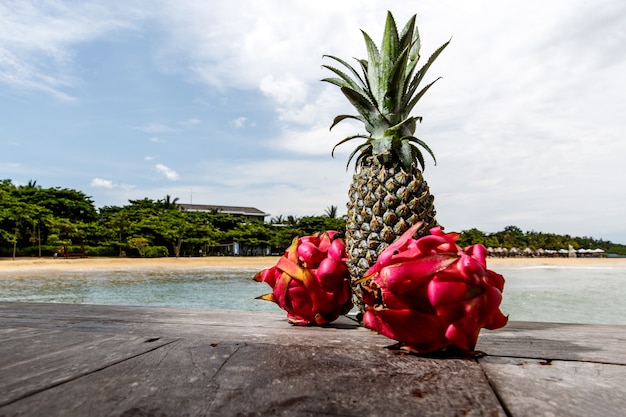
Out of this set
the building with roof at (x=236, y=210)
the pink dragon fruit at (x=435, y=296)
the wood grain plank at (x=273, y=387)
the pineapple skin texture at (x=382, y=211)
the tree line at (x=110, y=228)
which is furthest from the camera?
the building with roof at (x=236, y=210)

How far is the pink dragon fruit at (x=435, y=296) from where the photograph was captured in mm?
846

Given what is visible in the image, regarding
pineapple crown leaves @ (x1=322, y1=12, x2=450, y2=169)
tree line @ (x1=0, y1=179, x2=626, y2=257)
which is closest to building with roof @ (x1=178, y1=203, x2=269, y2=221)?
tree line @ (x1=0, y1=179, x2=626, y2=257)

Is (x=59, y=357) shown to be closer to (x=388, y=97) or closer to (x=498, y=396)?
(x=498, y=396)

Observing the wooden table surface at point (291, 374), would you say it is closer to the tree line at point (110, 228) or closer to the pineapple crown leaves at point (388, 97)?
the pineapple crown leaves at point (388, 97)

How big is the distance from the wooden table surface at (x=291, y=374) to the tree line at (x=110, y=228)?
3289cm

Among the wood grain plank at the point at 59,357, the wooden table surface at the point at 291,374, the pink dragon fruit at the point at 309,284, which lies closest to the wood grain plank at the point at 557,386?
the wooden table surface at the point at 291,374

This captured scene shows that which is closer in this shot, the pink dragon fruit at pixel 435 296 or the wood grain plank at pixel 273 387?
the wood grain plank at pixel 273 387

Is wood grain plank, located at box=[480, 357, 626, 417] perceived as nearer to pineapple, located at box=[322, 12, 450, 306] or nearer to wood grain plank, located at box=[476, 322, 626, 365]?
wood grain plank, located at box=[476, 322, 626, 365]

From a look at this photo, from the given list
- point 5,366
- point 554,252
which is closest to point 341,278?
point 5,366

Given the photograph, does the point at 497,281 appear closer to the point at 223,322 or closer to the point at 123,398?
the point at 123,398

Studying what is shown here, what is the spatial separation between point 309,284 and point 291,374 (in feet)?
1.94

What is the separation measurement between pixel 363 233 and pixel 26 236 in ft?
121

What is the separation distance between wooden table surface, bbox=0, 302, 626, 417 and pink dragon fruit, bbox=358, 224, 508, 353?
0.06m

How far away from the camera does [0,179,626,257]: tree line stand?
1197 inches
